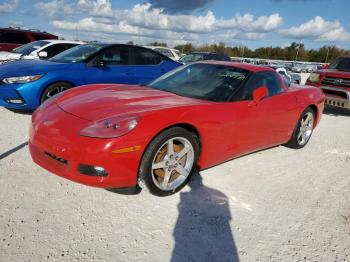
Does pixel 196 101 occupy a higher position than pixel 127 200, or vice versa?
pixel 196 101

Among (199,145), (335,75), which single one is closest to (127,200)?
(199,145)

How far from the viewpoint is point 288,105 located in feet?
14.9

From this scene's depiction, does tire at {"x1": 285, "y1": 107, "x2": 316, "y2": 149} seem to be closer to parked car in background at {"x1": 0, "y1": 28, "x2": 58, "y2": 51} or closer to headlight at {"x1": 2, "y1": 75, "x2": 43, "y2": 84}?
headlight at {"x1": 2, "y1": 75, "x2": 43, "y2": 84}

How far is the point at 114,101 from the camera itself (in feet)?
10.9

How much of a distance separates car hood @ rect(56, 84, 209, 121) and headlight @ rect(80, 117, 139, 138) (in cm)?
11

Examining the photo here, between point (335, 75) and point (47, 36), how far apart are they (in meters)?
11.1

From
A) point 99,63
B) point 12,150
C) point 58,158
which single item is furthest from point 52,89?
point 58,158

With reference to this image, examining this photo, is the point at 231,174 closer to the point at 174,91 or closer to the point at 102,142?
the point at 174,91

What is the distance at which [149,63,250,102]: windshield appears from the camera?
12.3 ft

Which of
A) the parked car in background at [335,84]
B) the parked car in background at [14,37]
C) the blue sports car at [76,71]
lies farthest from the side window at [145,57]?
the parked car in background at [14,37]

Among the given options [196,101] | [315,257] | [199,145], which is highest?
[196,101]

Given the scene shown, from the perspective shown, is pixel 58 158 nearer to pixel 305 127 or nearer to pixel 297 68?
pixel 305 127

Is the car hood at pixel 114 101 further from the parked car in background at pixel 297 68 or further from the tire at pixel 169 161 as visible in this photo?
the parked car in background at pixel 297 68

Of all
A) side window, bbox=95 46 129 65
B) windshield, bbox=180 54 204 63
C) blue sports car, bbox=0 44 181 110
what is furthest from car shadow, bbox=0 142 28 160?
windshield, bbox=180 54 204 63
